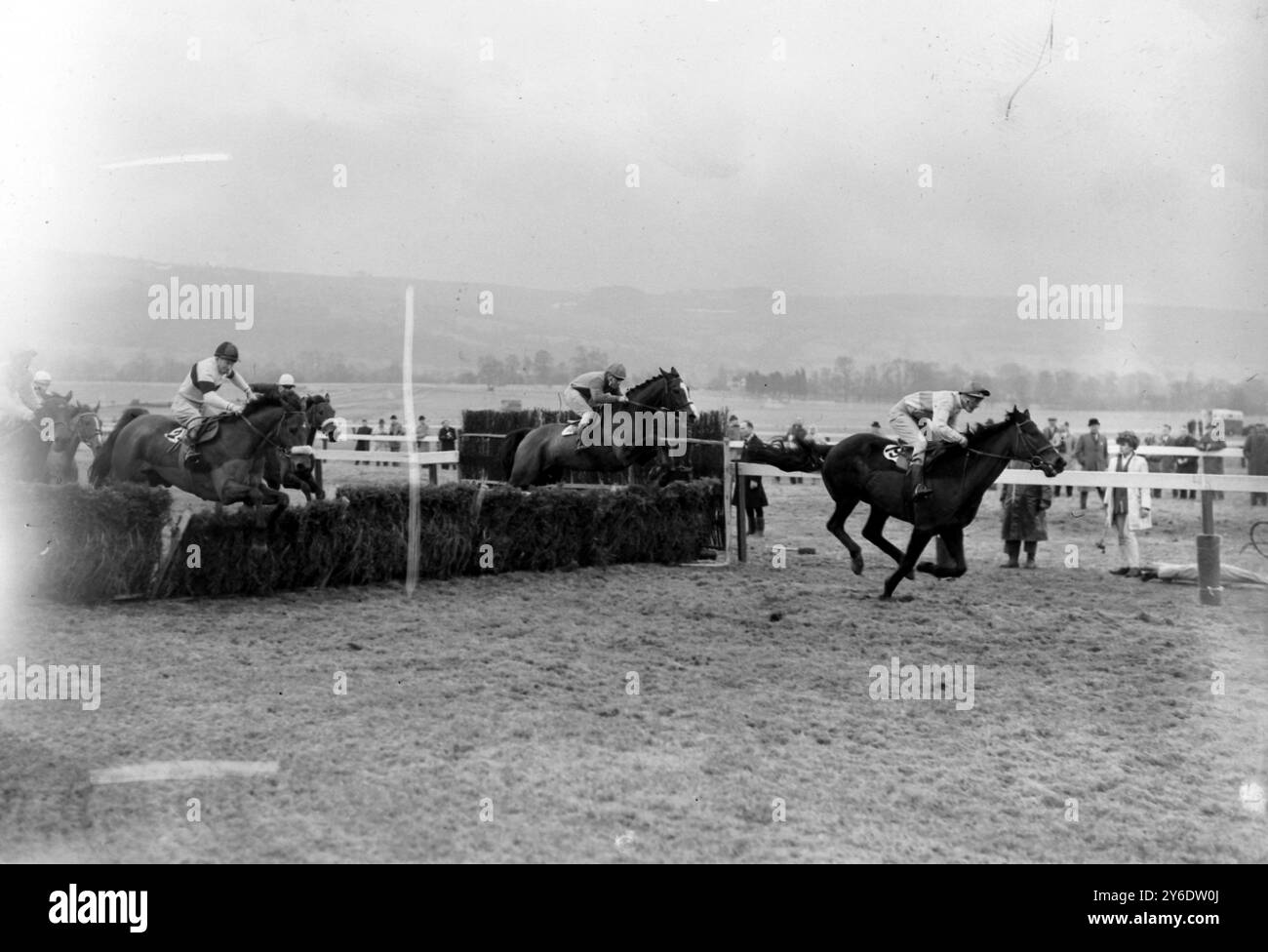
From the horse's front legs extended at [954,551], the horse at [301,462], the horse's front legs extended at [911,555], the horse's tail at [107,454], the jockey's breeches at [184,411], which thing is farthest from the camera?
the horse's tail at [107,454]

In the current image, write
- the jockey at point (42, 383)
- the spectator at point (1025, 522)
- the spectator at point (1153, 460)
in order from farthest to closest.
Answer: the spectator at point (1153, 460) < the jockey at point (42, 383) < the spectator at point (1025, 522)

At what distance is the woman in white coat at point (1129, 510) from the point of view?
1135 cm

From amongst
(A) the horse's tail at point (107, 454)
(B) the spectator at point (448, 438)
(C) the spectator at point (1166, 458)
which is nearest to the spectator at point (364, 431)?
(B) the spectator at point (448, 438)

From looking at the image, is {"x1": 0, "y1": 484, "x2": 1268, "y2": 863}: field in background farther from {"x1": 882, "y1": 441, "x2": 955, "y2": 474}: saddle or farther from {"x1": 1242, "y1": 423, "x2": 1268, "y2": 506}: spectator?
{"x1": 1242, "y1": 423, "x2": 1268, "y2": 506}: spectator

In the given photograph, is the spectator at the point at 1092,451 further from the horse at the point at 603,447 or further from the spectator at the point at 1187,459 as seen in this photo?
the horse at the point at 603,447

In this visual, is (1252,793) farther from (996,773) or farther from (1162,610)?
(1162,610)

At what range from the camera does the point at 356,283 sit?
1494cm

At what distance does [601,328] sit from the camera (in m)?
19.3

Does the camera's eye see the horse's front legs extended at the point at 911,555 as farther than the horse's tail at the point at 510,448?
No

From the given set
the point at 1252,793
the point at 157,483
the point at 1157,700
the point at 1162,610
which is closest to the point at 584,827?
the point at 1252,793

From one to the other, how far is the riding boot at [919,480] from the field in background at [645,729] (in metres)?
1.10

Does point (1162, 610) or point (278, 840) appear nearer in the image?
point (278, 840)
